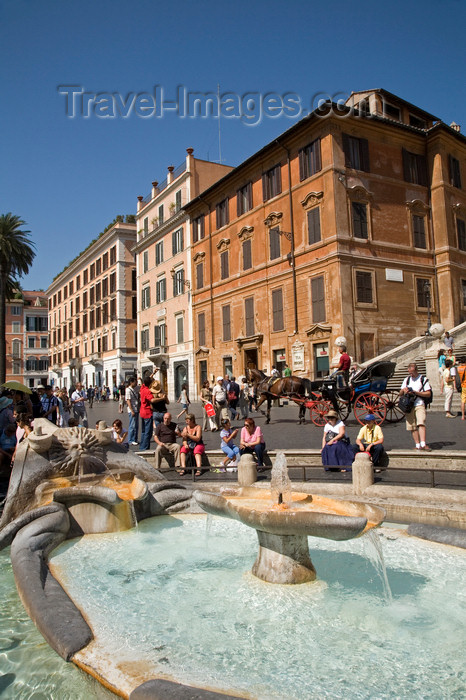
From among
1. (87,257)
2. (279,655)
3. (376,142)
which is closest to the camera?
(279,655)

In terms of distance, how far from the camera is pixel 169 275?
40.3 meters

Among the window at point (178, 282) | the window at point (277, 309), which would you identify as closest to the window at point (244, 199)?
the window at point (277, 309)

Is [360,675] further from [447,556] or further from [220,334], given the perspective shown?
[220,334]

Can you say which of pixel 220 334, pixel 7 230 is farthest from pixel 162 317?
pixel 7 230

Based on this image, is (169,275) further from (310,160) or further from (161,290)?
(310,160)

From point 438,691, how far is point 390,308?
24.4 meters

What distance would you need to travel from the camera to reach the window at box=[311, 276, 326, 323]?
25.5 meters

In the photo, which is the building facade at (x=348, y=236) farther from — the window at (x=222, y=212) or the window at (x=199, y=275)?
the window at (x=199, y=275)

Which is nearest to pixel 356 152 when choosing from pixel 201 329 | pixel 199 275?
pixel 199 275

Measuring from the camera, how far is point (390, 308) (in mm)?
26125

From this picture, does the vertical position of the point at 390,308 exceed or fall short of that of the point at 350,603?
it exceeds it

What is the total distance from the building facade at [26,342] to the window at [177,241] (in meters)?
48.5

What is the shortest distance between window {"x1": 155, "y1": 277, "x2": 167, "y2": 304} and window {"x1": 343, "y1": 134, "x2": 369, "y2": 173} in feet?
63.2

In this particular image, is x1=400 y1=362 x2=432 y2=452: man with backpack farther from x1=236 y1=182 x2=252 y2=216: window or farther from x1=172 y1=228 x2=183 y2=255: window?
x1=172 y1=228 x2=183 y2=255: window
